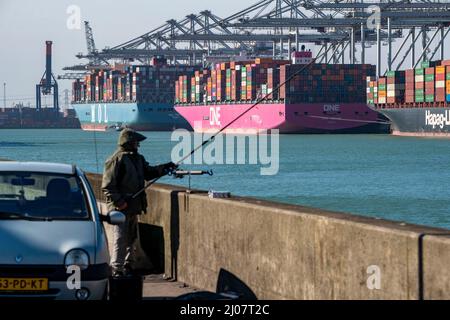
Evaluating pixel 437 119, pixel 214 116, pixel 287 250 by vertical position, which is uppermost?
pixel 287 250

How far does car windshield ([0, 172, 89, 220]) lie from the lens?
333 inches

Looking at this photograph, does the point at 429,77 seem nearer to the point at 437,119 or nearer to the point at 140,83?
the point at 437,119

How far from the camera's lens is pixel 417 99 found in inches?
4035

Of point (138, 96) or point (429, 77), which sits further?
point (138, 96)

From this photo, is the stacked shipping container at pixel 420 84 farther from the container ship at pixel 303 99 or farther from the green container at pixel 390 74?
the container ship at pixel 303 99

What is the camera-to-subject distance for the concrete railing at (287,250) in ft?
21.9

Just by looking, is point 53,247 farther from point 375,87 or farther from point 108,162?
point 375,87

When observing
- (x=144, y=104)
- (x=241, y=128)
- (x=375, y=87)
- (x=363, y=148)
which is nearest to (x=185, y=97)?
(x=144, y=104)

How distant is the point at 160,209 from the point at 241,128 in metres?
119

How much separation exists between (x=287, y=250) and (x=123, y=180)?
206 cm

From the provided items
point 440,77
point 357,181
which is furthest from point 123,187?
point 440,77

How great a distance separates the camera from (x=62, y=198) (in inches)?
342

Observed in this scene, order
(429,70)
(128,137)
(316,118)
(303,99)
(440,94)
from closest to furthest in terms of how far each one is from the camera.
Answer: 1. (128,137)
2. (440,94)
3. (429,70)
4. (316,118)
5. (303,99)

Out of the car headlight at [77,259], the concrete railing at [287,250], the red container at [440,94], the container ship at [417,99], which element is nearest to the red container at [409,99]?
the container ship at [417,99]
